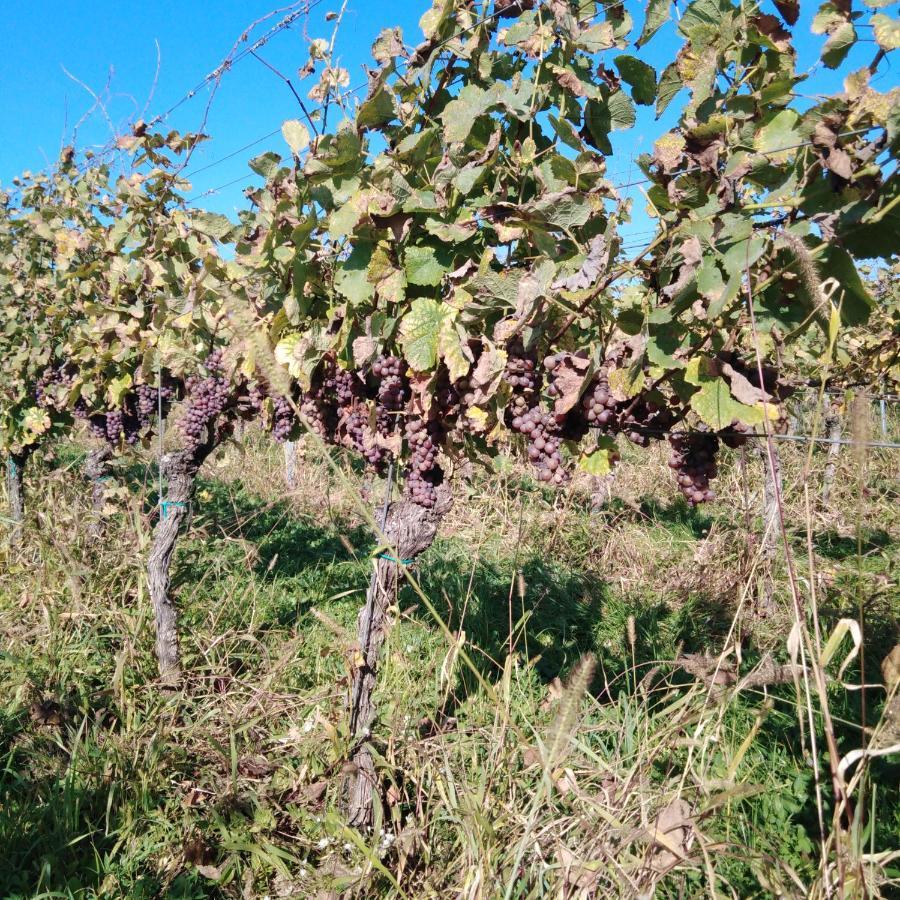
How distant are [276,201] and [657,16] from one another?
1181 millimetres

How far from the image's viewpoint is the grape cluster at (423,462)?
199cm

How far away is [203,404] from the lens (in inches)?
124

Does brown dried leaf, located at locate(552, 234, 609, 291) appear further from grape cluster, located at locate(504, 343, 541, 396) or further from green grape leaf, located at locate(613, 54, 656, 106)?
green grape leaf, located at locate(613, 54, 656, 106)

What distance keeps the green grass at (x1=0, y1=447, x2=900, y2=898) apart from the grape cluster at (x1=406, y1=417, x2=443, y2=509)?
0.30m

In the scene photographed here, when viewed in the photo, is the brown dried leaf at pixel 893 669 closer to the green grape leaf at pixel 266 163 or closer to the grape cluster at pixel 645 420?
the grape cluster at pixel 645 420

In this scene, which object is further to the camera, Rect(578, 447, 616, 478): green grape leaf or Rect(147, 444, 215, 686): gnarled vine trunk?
Rect(147, 444, 215, 686): gnarled vine trunk

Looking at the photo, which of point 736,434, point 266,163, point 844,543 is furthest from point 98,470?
point 844,543

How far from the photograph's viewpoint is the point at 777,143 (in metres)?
1.34

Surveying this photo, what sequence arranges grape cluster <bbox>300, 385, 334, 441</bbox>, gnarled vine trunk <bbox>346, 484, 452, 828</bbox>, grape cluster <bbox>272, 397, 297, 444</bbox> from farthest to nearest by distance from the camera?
grape cluster <bbox>272, 397, 297, 444</bbox>, grape cluster <bbox>300, 385, 334, 441</bbox>, gnarled vine trunk <bbox>346, 484, 452, 828</bbox>

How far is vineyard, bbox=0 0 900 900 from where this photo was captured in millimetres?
1327

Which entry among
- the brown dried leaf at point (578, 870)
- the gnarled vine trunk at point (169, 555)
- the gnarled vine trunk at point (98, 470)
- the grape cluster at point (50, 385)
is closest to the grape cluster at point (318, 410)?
the gnarled vine trunk at point (169, 555)

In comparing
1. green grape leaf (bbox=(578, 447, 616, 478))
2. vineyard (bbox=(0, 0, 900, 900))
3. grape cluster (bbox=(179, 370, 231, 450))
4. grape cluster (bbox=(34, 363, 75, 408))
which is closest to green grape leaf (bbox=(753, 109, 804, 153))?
vineyard (bbox=(0, 0, 900, 900))

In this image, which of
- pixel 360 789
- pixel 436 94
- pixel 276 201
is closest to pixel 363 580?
pixel 360 789

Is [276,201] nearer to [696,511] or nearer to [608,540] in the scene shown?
[608,540]
